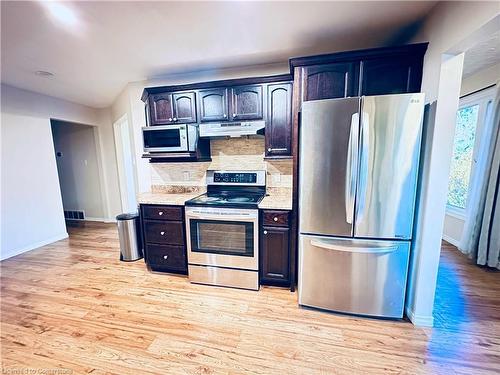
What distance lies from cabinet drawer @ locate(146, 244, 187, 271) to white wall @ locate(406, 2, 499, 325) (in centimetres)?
239

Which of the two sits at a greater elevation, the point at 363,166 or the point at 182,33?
the point at 182,33

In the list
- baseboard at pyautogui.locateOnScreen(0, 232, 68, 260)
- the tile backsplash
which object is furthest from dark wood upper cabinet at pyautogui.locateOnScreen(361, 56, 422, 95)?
baseboard at pyautogui.locateOnScreen(0, 232, 68, 260)

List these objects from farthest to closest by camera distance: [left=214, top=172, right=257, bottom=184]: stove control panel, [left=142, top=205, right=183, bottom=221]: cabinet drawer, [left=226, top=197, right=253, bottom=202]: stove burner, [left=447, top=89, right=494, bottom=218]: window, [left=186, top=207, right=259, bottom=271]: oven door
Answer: [left=447, top=89, right=494, bottom=218]: window, [left=214, top=172, right=257, bottom=184]: stove control panel, [left=142, top=205, right=183, bottom=221]: cabinet drawer, [left=226, top=197, right=253, bottom=202]: stove burner, [left=186, top=207, right=259, bottom=271]: oven door

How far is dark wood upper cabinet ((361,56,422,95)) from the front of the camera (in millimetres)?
1950

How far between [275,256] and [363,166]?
1269 mm

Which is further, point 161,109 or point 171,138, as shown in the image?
point 161,109

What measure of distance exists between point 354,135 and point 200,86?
1.86 m

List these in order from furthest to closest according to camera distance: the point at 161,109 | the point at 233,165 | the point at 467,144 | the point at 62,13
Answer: the point at 467,144 → the point at 233,165 → the point at 161,109 → the point at 62,13

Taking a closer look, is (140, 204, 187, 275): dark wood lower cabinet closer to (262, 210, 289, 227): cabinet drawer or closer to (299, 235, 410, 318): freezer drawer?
(262, 210, 289, 227): cabinet drawer

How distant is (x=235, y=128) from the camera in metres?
2.49

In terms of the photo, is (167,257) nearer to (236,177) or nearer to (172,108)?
(236,177)

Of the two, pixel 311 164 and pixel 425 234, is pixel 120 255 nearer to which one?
pixel 311 164

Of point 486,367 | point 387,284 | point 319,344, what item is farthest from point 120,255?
point 486,367

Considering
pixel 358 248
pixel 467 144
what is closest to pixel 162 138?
pixel 358 248
